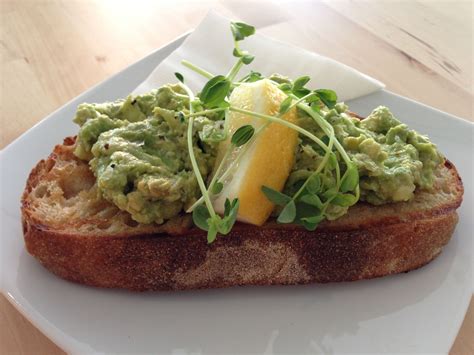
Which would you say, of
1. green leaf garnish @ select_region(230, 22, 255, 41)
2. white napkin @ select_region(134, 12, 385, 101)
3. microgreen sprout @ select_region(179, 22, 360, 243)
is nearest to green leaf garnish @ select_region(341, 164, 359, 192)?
microgreen sprout @ select_region(179, 22, 360, 243)

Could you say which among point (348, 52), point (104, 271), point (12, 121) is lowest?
point (12, 121)

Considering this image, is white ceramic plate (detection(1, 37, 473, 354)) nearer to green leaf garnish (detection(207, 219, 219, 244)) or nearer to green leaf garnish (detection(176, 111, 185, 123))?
green leaf garnish (detection(207, 219, 219, 244))

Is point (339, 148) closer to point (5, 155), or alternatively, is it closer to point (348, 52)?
point (5, 155)

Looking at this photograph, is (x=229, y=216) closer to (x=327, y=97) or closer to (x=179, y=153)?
(x=179, y=153)

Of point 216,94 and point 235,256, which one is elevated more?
point 216,94

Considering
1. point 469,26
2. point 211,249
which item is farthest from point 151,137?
point 469,26

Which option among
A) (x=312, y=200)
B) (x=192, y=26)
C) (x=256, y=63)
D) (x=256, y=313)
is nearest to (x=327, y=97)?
(x=312, y=200)

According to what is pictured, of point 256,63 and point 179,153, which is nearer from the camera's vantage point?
point 179,153

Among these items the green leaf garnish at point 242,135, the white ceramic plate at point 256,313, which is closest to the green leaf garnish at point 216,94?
the green leaf garnish at point 242,135
